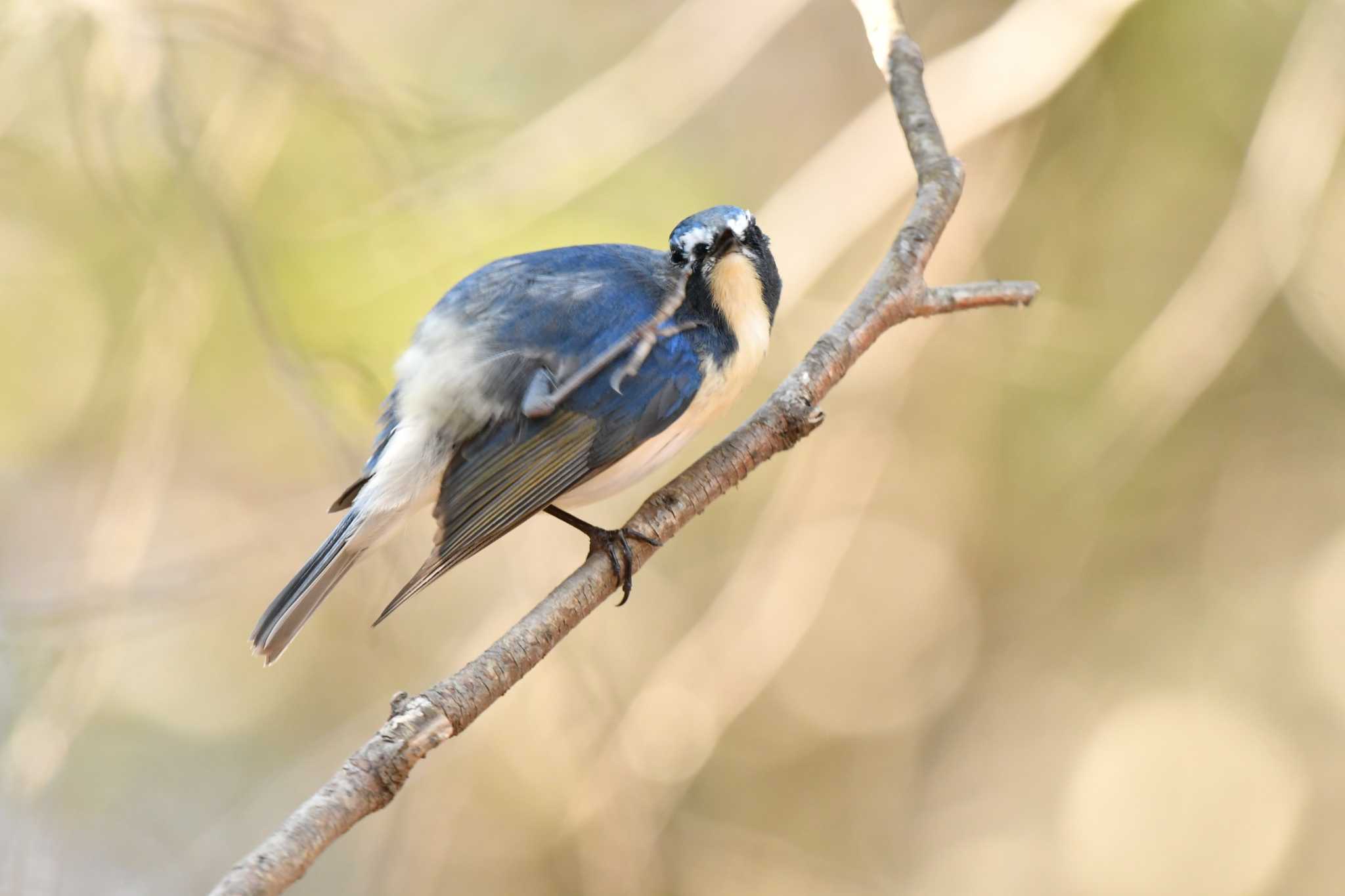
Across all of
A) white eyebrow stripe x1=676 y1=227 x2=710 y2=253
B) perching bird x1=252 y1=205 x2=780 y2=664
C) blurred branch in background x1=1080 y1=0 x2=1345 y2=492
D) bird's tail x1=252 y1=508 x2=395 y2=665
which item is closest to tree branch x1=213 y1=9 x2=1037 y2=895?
perching bird x1=252 y1=205 x2=780 y2=664

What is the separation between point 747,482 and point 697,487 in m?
2.47

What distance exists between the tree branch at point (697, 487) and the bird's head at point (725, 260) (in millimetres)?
227

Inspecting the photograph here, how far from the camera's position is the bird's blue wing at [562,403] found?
2.22 meters

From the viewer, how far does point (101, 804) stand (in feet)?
15.4

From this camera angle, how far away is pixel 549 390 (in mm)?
2297

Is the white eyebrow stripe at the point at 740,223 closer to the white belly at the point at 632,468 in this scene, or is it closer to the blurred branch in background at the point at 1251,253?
the white belly at the point at 632,468

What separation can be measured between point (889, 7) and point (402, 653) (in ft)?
6.45

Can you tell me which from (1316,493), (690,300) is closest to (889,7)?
(690,300)

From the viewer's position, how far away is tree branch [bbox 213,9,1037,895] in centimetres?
141

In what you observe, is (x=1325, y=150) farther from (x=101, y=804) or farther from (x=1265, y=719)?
(x=101, y=804)

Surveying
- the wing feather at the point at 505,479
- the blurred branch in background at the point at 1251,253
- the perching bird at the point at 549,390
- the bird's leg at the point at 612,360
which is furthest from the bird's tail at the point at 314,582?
the blurred branch in background at the point at 1251,253

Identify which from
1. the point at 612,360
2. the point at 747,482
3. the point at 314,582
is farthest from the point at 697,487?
the point at 747,482

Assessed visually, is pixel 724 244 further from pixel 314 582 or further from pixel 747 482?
pixel 747 482

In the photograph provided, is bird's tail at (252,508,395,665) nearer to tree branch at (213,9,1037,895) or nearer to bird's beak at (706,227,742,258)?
tree branch at (213,9,1037,895)
